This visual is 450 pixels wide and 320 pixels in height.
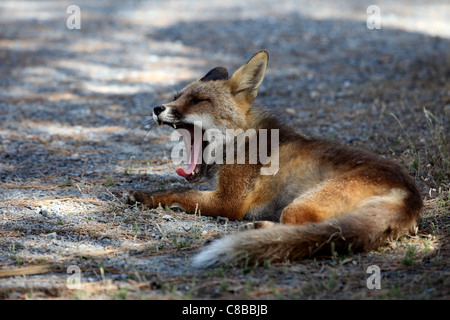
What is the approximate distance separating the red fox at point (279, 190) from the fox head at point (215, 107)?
11 millimetres

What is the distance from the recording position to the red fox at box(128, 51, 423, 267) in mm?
4227

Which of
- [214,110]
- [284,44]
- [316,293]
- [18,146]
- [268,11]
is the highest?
[268,11]

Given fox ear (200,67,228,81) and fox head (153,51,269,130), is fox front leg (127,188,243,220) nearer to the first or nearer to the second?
fox head (153,51,269,130)

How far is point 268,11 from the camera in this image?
1642 cm

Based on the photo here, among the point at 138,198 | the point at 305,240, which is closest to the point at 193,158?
the point at 138,198

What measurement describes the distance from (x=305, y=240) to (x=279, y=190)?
1.15 meters

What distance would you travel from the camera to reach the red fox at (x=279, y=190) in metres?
4.23

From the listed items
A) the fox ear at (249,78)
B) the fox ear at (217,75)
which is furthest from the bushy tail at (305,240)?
the fox ear at (217,75)

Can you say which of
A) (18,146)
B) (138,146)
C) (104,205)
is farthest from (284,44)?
(104,205)

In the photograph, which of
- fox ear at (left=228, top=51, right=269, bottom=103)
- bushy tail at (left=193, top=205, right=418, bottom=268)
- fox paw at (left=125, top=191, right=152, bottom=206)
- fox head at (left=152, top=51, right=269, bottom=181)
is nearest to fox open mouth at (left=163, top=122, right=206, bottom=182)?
fox head at (left=152, top=51, right=269, bottom=181)

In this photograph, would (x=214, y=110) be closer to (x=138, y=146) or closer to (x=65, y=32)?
(x=138, y=146)

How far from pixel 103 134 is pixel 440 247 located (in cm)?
524

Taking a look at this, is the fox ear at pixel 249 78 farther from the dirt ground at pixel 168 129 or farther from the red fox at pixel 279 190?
the dirt ground at pixel 168 129

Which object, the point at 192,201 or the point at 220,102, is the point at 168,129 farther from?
the point at 192,201
